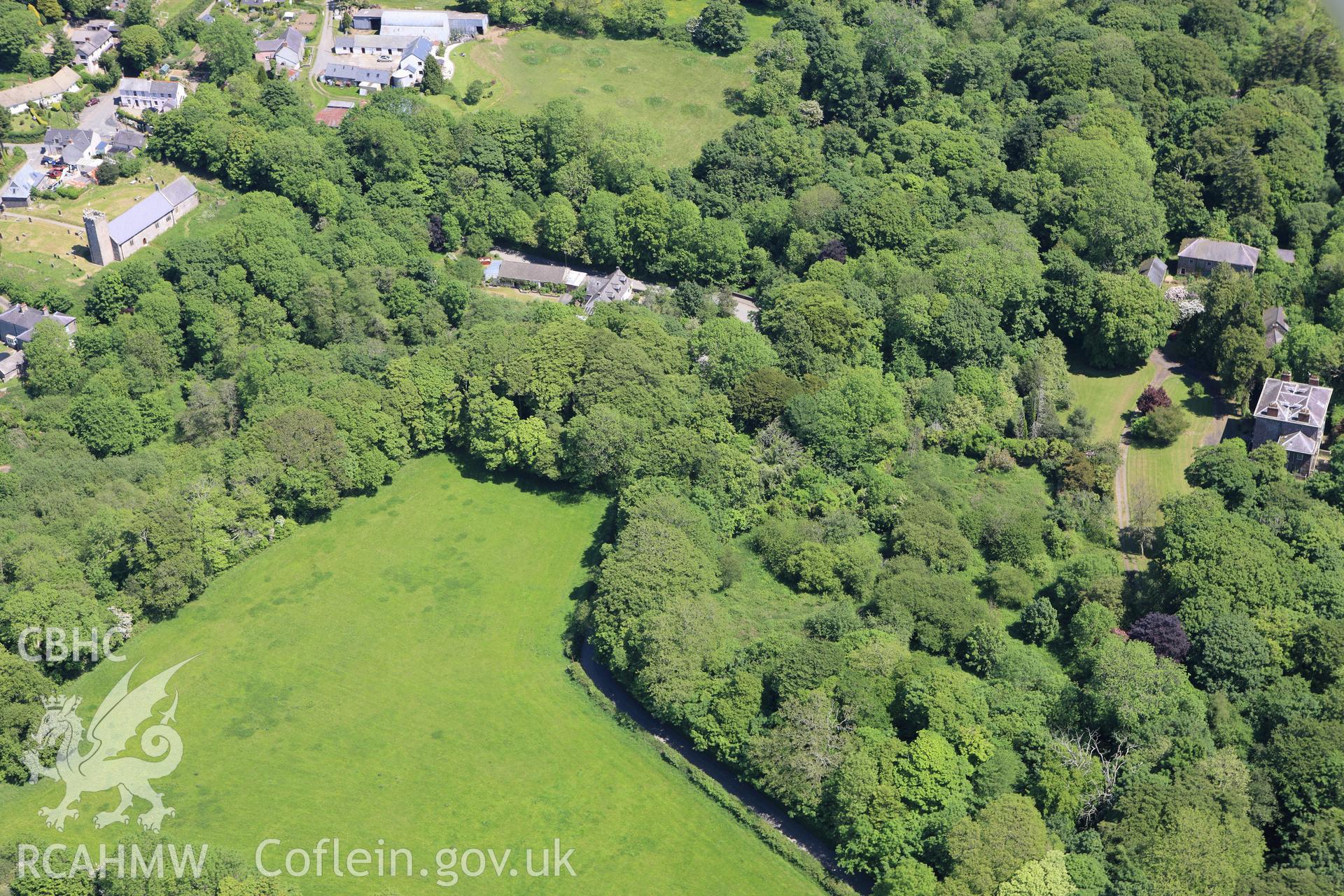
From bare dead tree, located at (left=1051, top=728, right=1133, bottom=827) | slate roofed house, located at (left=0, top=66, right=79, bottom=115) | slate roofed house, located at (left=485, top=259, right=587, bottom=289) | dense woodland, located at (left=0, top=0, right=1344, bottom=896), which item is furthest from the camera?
slate roofed house, located at (left=0, top=66, right=79, bottom=115)

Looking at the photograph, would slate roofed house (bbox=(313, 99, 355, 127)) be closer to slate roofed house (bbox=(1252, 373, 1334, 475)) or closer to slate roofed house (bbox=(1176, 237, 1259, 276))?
slate roofed house (bbox=(1176, 237, 1259, 276))

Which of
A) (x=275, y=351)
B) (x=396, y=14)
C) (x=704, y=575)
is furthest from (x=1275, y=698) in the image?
(x=396, y=14)

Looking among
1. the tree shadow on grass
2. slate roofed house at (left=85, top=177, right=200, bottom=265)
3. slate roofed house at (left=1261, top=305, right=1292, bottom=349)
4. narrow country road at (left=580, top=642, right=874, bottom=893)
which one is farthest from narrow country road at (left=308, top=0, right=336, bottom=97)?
slate roofed house at (left=1261, top=305, right=1292, bottom=349)

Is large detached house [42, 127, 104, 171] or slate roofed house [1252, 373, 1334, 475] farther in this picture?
large detached house [42, 127, 104, 171]

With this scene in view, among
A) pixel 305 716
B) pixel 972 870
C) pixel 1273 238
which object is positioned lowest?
pixel 305 716

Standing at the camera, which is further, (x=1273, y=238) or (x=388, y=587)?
(x=1273, y=238)

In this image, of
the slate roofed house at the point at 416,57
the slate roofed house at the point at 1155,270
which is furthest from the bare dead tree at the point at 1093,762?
the slate roofed house at the point at 416,57

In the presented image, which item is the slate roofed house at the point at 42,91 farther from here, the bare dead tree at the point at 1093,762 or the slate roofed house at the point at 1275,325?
the slate roofed house at the point at 1275,325

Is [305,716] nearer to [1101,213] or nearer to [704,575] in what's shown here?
[704,575]
